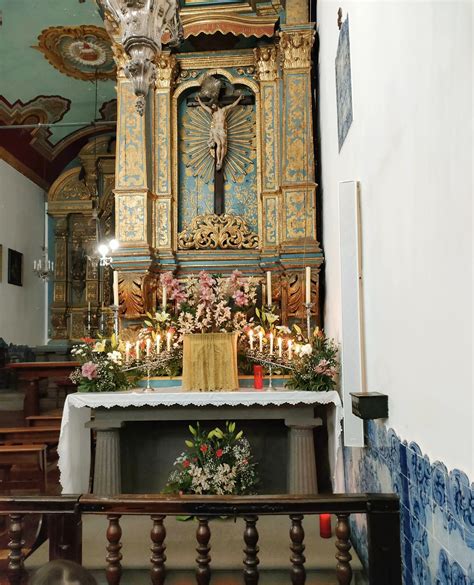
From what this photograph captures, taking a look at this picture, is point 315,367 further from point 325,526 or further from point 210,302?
point 325,526

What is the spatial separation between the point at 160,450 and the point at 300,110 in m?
4.09

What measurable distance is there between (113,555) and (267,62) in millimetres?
5949

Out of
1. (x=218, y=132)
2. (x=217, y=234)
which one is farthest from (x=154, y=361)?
(x=218, y=132)

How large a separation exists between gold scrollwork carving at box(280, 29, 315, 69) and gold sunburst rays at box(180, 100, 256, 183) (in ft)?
2.71

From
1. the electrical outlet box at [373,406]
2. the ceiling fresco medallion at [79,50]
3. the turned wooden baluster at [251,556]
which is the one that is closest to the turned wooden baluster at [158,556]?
the turned wooden baluster at [251,556]

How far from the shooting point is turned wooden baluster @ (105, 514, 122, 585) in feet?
7.31

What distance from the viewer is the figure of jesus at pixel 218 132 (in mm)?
6684

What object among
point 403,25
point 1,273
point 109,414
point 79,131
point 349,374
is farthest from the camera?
point 79,131

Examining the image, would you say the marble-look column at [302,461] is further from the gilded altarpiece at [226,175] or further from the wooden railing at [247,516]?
the wooden railing at [247,516]

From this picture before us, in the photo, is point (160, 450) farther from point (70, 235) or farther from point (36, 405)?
point (70, 235)

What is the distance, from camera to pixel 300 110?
6.30m

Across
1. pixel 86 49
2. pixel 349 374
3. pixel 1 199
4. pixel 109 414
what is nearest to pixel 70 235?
pixel 1 199

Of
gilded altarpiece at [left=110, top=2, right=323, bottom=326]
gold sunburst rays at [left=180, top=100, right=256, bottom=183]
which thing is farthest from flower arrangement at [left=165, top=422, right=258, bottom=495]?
gold sunburst rays at [left=180, top=100, right=256, bottom=183]

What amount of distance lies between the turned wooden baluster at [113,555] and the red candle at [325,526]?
2.13m
